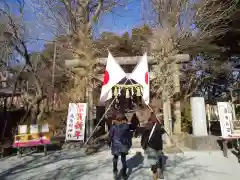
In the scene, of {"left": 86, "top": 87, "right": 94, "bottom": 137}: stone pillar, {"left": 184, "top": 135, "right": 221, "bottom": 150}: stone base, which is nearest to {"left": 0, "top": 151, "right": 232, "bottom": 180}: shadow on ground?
{"left": 184, "top": 135, "right": 221, "bottom": 150}: stone base

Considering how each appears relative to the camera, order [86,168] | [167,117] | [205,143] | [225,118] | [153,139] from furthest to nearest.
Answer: [167,117]
[205,143]
[225,118]
[86,168]
[153,139]

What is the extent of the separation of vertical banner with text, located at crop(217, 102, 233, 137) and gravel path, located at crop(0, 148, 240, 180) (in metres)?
0.86

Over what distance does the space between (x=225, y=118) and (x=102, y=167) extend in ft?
15.8

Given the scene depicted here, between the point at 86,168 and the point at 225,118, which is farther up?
the point at 225,118

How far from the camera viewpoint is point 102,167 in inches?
316

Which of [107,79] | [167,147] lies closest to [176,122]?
[167,147]

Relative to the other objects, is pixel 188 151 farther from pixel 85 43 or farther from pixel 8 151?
pixel 8 151

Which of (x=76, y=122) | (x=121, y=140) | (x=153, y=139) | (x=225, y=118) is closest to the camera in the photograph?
(x=153, y=139)

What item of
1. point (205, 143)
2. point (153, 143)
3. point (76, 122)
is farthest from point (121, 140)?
point (205, 143)

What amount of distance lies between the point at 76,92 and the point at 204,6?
30.3 feet

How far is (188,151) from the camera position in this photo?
10.2m

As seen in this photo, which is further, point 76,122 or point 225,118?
point 76,122

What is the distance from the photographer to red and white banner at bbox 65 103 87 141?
10.8m

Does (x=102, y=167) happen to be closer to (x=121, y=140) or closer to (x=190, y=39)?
(x=121, y=140)
